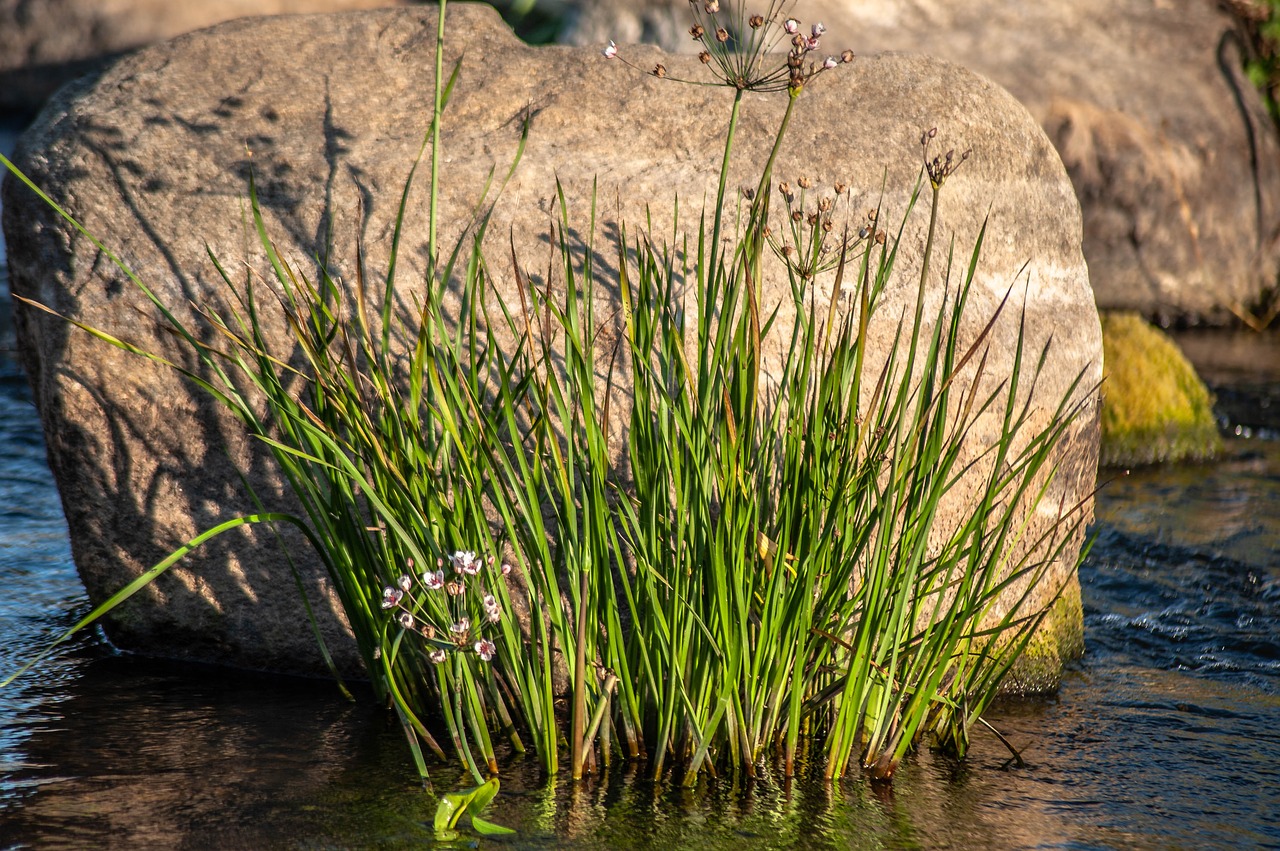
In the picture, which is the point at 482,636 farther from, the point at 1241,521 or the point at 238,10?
Result: the point at 238,10

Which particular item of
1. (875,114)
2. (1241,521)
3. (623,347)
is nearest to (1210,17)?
(1241,521)

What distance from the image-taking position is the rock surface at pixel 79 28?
32.9 feet

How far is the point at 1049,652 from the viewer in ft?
9.71

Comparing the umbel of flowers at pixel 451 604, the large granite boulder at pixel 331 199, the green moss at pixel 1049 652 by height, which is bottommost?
the green moss at pixel 1049 652

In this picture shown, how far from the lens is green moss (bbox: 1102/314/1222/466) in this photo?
5461 mm

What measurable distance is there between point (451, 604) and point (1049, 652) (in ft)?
4.99

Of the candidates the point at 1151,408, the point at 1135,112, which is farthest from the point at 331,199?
the point at 1135,112

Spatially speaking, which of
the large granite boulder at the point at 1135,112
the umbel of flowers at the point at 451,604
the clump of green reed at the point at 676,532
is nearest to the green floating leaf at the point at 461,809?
the clump of green reed at the point at 676,532

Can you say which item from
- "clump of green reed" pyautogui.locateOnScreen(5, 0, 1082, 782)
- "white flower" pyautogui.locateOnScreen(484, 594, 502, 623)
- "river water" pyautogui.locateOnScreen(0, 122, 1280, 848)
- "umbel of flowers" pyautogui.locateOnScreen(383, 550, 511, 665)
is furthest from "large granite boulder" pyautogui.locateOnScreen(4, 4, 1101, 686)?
"white flower" pyautogui.locateOnScreen(484, 594, 502, 623)

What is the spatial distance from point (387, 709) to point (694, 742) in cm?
79

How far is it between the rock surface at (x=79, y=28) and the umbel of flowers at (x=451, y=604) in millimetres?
8548

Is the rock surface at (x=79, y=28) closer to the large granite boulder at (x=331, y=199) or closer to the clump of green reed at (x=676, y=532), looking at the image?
the large granite boulder at (x=331, y=199)

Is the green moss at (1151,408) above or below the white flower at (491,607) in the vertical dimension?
below

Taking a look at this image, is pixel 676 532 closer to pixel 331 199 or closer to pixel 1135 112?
pixel 331 199
